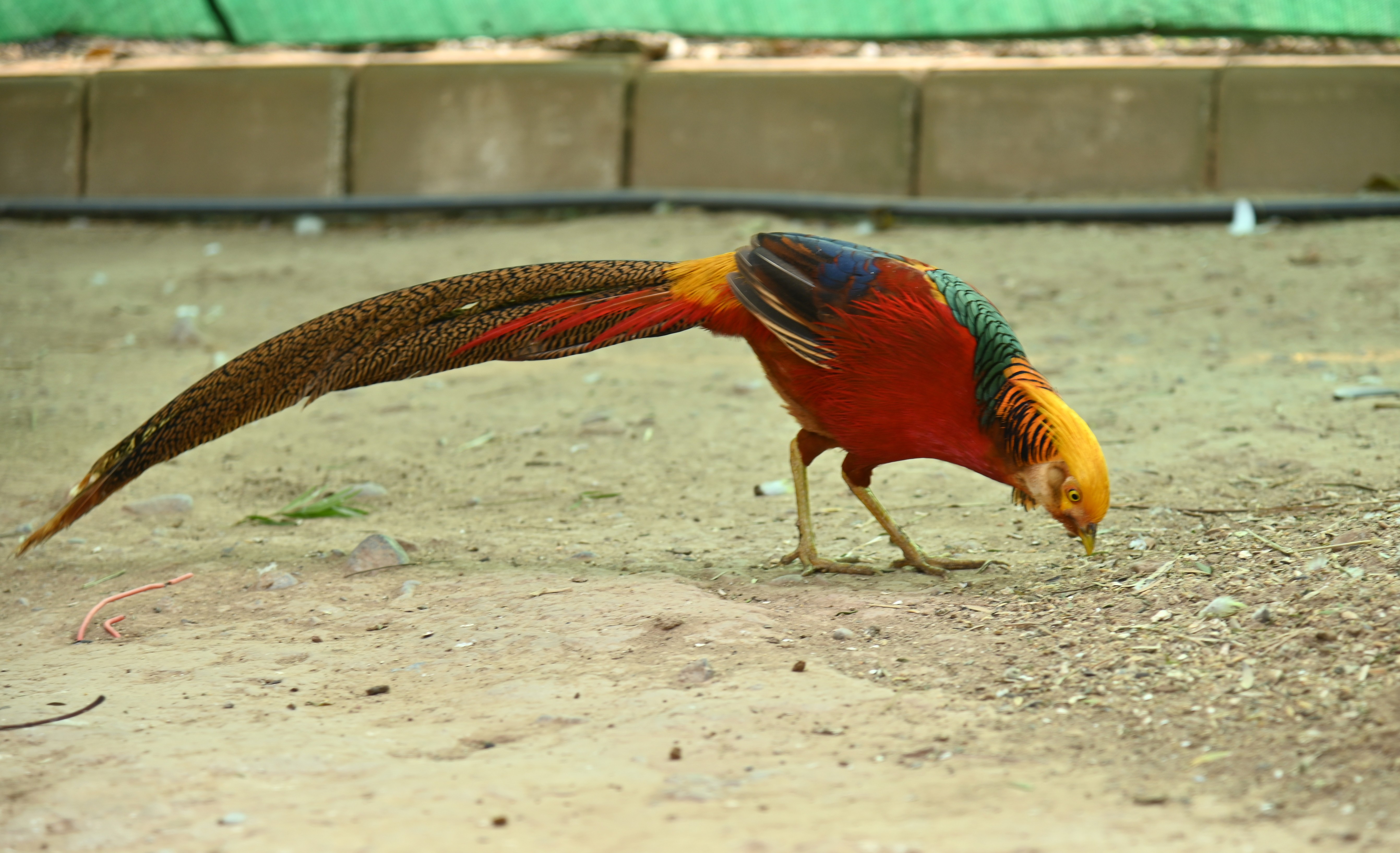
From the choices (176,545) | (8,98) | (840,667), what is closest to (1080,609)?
(840,667)

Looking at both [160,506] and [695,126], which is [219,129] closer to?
[695,126]

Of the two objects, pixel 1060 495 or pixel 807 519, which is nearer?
pixel 1060 495

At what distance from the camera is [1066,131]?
6430mm

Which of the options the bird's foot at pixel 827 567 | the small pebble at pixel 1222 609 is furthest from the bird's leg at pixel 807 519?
the small pebble at pixel 1222 609

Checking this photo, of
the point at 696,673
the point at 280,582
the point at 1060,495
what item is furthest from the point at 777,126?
the point at 696,673

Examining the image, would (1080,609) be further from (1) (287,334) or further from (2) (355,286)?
(2) (355,286)

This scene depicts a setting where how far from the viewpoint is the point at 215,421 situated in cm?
290

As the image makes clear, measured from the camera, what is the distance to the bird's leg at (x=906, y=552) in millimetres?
2912

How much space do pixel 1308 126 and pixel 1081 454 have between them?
455 cm

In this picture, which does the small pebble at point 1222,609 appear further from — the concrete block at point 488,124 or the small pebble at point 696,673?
the concrete block at point 488,124

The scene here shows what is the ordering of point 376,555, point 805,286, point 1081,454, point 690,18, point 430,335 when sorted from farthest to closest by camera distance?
1. point 690,18
2. point 376,555
3. point 430,335
4. point 805,286
5. point 1081,454

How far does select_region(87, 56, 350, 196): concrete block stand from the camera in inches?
276

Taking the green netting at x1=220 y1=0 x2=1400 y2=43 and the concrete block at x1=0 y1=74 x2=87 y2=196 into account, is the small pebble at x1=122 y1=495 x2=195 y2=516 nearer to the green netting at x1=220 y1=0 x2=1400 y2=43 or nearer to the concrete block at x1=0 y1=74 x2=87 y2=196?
the green netting at x1=220 y1=0 x2=1400 y2=43

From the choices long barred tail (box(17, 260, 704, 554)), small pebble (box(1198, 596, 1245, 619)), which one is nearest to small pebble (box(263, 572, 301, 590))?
long barred tail (box(17, 260, 704, 554))
